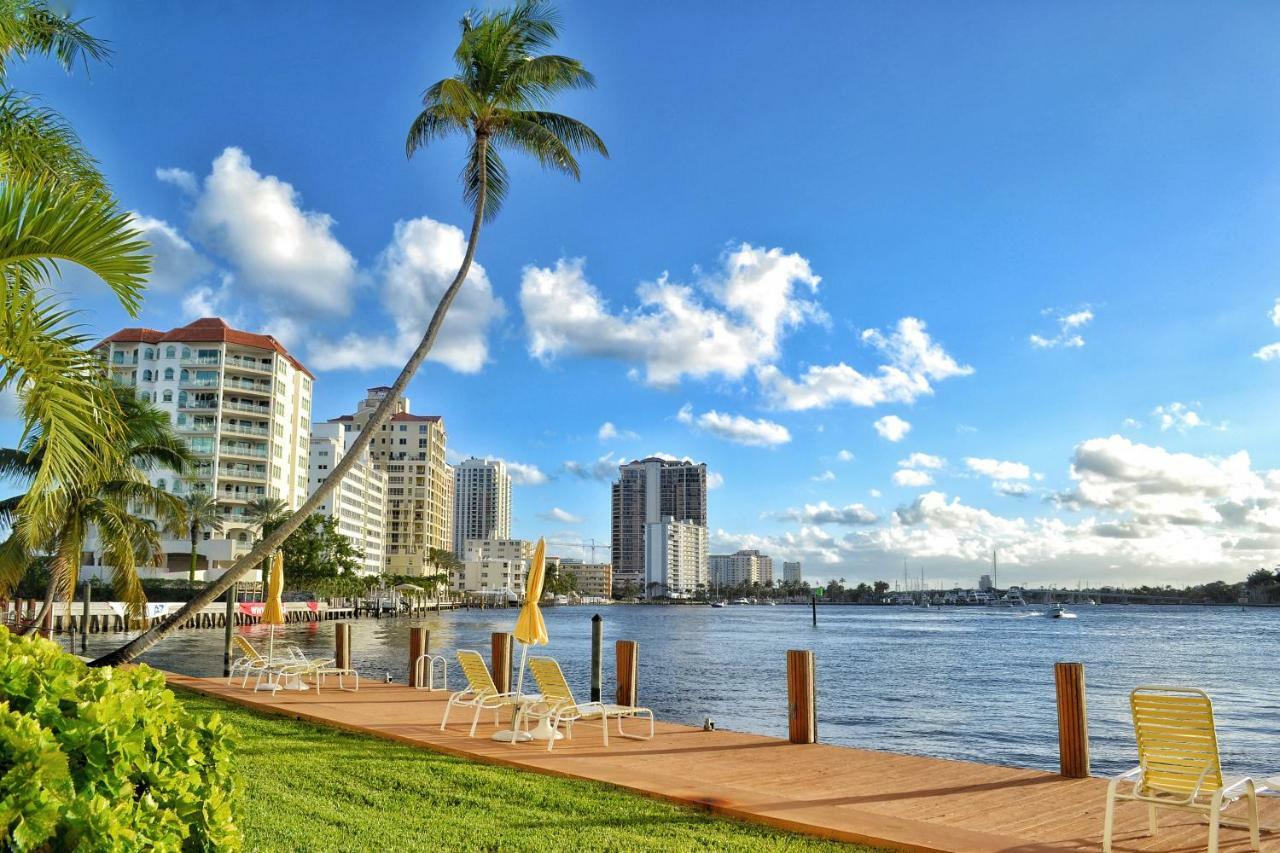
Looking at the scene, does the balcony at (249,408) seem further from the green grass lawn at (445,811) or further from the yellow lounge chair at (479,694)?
the green grass lawn at (445,811)

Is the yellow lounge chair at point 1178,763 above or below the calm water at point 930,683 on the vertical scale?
above

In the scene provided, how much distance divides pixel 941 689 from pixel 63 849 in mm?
36648

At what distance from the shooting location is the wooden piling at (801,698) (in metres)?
12.5

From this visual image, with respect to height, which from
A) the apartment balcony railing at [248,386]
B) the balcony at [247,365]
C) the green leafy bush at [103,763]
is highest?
the balcony at [247,365]

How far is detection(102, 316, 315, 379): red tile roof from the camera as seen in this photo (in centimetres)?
9381

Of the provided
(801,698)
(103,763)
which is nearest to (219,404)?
(801,698)

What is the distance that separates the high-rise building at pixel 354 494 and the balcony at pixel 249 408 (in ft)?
109

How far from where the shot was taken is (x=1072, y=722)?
1036 centimetres

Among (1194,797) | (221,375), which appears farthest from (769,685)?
(221,375)

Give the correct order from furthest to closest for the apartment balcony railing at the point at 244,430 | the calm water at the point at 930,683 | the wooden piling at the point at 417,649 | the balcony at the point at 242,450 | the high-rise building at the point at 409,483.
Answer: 1. the high-rise building at the point at 409,483
2. the apartment balcony railing at the point at 244,430
3. the balcony at the point at 242,450
4. the calm water at the point at 930,683
5. the wooden piling at the point at 417,649

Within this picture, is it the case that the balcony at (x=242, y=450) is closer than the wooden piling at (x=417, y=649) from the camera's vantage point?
No

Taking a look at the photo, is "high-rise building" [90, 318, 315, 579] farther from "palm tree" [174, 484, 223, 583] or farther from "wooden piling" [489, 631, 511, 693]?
"wooden piling" [489, 631, 511, 693]

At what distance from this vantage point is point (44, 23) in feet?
32.9

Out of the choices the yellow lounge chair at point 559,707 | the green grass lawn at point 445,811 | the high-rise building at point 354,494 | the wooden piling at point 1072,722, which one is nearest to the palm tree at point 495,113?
the yellow lounge chair at point 559,707
